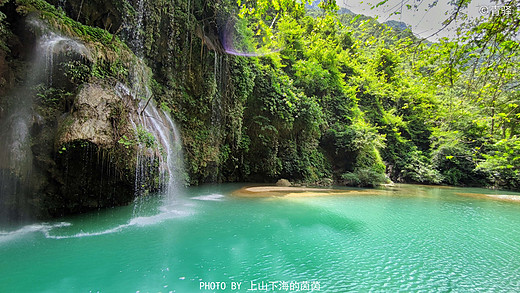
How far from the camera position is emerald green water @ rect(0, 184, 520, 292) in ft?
11.1

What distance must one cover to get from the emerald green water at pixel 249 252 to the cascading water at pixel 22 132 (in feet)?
2.37

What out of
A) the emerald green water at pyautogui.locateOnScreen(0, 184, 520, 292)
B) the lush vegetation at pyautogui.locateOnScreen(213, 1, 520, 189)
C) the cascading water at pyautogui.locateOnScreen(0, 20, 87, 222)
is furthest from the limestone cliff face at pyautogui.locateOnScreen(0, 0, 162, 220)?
the lush vegetation at pyautogui.locateOnScreen(213, 1, 520, 189)

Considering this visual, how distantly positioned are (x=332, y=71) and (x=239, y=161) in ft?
38.9

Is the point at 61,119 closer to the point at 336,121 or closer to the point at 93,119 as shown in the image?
the point at 93,119

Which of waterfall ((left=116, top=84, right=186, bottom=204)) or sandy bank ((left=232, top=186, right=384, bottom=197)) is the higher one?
waterfall ((left=116, top=84, right=186, bottom=204))

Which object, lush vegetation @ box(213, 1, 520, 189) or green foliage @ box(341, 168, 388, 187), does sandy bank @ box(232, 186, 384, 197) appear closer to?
lush vegetation @ box(213, 1, 520, 189)

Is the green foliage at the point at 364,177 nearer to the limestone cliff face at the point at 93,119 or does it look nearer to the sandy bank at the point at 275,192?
the sandy bank at the point at 275,192

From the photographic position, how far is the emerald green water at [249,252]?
11.1 ft

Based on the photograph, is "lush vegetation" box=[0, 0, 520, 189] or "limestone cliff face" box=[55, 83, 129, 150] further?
"limestone cliff face" box=[55, 83, 129, 150]

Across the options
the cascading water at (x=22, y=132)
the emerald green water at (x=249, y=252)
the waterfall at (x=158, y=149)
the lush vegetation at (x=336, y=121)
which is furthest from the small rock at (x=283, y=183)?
the cascading water at (x=22, y=132)

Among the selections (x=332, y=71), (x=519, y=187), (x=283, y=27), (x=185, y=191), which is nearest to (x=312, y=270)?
(x=185, y=191)

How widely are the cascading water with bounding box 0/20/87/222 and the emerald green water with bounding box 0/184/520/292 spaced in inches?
28.5

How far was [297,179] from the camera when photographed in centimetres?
1642

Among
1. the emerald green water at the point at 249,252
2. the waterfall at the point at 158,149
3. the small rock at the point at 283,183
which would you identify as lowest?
the emerald green water at the point at 249,252
